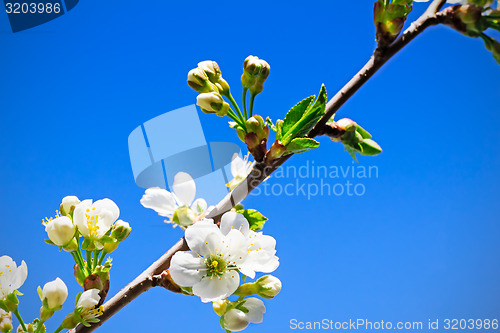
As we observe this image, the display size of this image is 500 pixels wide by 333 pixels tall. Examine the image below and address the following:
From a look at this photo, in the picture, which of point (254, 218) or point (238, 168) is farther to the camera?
point (238, 168)

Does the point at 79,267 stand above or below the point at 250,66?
below

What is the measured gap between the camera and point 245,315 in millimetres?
427

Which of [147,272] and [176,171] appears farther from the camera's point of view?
[176,171]

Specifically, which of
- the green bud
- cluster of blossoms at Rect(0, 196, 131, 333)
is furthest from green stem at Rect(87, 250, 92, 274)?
the green bud

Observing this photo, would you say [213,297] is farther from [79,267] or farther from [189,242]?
[79,267]

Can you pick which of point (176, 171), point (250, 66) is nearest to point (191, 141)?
point (176, 171)

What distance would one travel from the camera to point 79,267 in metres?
0.45

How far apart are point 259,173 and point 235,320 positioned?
0.50 ft

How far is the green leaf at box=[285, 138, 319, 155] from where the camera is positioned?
406 mm

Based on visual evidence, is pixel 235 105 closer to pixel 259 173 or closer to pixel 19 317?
pixel 259 173

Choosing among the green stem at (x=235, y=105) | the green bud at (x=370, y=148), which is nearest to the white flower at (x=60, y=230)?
the green stem at (x=235, y=105)

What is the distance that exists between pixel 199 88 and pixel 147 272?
8.2 inches

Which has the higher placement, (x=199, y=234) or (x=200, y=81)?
(x=200, y=81)

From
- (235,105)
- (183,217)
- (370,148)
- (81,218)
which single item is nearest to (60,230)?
(81,218)
